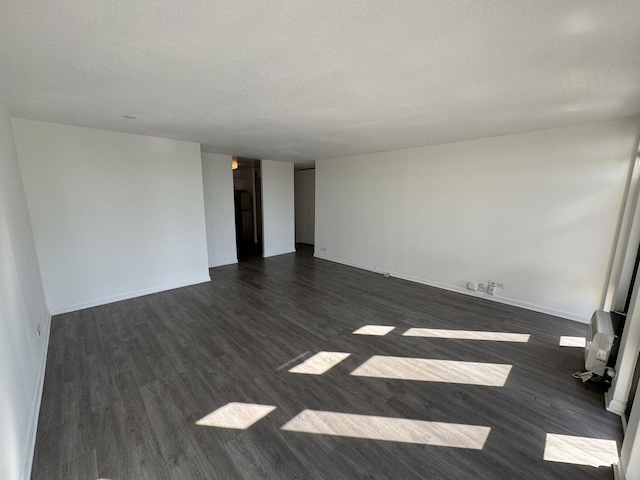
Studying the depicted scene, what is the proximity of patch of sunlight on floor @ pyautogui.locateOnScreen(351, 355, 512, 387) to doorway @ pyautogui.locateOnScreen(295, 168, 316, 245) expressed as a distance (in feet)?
19.6

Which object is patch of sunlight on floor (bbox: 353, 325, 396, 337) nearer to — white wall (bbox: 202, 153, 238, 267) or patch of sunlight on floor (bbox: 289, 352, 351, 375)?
patch of sunlight on floor (bbox: 289, 352, 351, 375)

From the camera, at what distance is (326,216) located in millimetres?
6594

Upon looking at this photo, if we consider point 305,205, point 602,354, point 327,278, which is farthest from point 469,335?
point 305,205

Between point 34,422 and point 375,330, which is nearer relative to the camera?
point 34,422

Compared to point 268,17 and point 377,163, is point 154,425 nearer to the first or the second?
point 268,17

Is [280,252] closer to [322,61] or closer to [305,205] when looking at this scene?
[305,205]

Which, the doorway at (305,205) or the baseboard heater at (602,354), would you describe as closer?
the baseboard heater at (602,354)

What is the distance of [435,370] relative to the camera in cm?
242

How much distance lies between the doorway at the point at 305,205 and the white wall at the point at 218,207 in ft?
9.51

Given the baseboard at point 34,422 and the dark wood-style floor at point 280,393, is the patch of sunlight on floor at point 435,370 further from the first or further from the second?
the baseboard at point 34,422

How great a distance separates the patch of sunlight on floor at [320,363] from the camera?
7.83 feet

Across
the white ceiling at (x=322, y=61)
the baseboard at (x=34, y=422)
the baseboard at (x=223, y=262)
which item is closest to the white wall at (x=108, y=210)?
the white ceiling at (x=322, y=61)

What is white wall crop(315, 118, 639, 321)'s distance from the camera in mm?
3098

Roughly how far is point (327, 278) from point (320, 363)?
8.67ft
